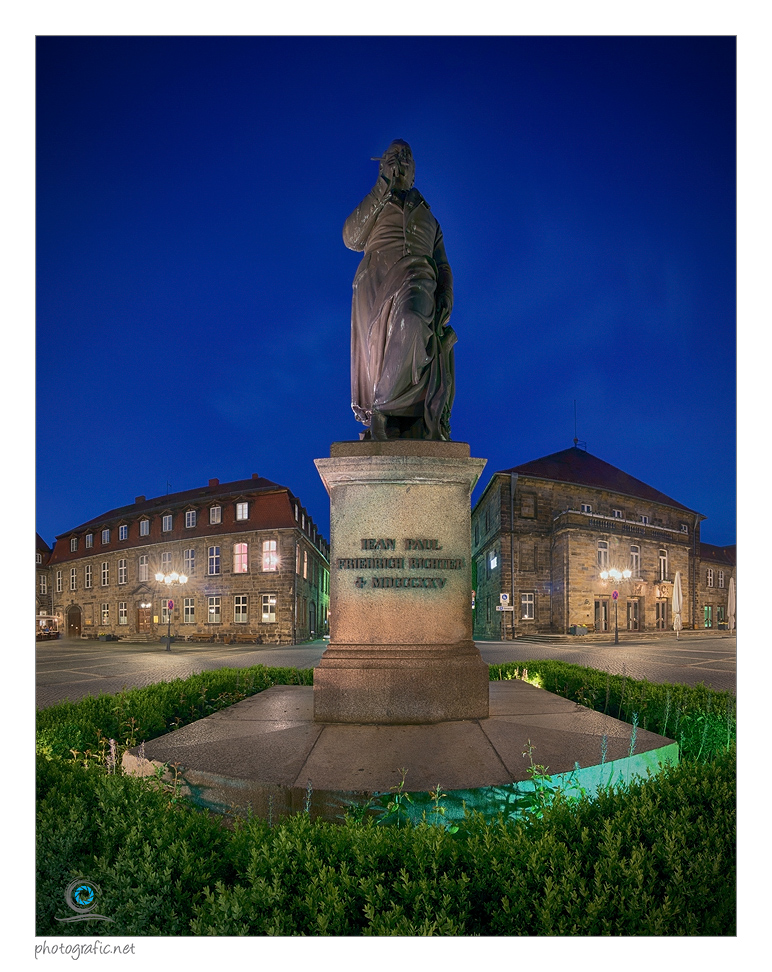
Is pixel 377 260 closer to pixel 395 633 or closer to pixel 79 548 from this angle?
pixel 395 633

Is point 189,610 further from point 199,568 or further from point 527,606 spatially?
point 527,606

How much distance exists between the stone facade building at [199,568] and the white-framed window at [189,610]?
59 millimetres

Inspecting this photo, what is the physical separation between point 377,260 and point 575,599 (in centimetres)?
3516

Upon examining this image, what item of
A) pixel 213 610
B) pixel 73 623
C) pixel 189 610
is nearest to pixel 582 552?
pixel 213 610

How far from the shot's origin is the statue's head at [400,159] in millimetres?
5316

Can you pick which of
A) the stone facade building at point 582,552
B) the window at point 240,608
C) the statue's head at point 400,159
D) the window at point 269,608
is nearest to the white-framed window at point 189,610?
the window at point 240,608

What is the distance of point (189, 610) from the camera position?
36250mm

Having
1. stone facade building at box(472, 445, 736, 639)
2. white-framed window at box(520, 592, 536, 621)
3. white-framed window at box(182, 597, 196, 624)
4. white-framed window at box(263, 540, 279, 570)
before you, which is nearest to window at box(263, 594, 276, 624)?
white-framed window at box(263, 540, 279, 570)

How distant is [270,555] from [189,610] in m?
6.21

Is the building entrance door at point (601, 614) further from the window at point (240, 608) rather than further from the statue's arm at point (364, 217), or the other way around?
the statue's arm at point (364, 217)

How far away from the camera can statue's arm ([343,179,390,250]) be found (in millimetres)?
5301

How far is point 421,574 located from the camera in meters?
4.80

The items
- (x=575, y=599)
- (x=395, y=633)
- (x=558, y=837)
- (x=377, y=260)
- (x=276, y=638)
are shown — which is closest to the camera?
(x=558, y=837)
